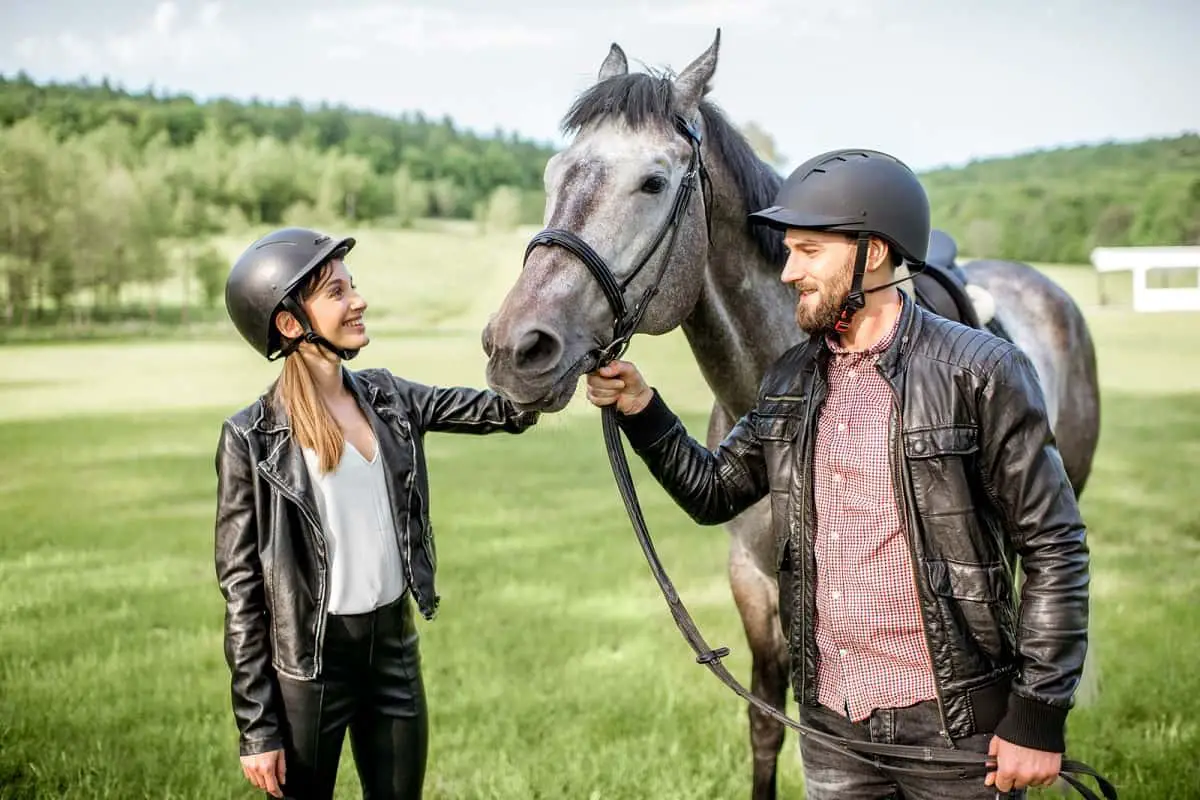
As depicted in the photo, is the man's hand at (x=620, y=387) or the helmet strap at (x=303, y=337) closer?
the man's hand at (x=620, y=387)

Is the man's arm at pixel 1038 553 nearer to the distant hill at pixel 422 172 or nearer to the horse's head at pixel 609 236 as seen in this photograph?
the horse's head at pixel 609 236

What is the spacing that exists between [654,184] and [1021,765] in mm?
1355

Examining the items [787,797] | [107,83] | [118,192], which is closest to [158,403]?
[118,192]

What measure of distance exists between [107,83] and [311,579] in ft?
35.0

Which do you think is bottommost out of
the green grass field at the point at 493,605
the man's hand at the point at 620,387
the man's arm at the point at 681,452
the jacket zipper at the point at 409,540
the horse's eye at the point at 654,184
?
the green grass field at the point at 493,605

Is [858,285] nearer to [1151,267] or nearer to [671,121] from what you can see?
[671,121]

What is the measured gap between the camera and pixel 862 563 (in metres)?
1.82

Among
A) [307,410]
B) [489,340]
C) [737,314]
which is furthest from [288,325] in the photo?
[737,314]

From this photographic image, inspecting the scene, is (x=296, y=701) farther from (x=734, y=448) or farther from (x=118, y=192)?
(x=118, y=192)

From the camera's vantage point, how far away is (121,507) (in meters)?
7.63

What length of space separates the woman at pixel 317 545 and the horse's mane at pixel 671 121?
2.22ft

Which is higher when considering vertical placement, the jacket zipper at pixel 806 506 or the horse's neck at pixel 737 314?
the horse's neck at pixel 737 314

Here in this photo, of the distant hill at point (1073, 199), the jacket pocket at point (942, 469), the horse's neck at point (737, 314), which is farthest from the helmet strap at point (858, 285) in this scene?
the distant hill at point (1073, 199)

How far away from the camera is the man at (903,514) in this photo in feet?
5.52
